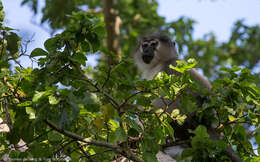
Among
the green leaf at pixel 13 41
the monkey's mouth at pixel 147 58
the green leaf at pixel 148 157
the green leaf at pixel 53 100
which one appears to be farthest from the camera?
the monkey's mouth at pixel 147 58

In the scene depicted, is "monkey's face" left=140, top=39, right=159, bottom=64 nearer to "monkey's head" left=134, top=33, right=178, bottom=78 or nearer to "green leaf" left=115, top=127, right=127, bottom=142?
"monkey's head" left=134, top=33, right=178, bottom=78

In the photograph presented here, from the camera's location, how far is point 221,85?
3.12 meters

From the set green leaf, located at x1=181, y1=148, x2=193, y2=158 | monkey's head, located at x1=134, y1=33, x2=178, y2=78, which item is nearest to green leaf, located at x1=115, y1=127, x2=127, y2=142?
green leaf, located at x1=181, y1=148, x2=193, y2=158

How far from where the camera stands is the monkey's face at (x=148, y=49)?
17.5 ft

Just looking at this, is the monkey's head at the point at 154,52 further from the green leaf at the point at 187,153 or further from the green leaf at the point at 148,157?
the green leaf at the point at 187,153

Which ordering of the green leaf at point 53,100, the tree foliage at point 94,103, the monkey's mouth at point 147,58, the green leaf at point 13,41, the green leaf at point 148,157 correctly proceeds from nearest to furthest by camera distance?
the green leaf at point 53,100, the tree foliage at point 94,103, the green leaf at point 148,157, the green leaf at point 13,41, the monkey's mouth at point 147,58

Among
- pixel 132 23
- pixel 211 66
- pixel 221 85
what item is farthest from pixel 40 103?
pixel 211 66

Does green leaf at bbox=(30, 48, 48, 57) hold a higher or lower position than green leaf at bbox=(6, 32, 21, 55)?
lower

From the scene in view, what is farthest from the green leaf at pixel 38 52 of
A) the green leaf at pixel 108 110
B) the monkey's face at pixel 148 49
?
the monkey's face at pixel 148 49

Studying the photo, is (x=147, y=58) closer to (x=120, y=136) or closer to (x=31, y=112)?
(x=120, y=136)

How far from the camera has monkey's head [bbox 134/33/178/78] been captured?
5.41m

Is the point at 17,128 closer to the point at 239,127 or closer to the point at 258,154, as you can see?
the point at 239,127

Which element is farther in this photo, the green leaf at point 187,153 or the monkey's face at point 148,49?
the monkey's face at point 148,49

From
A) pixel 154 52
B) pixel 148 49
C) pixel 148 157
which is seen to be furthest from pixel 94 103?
pixel 154 52
